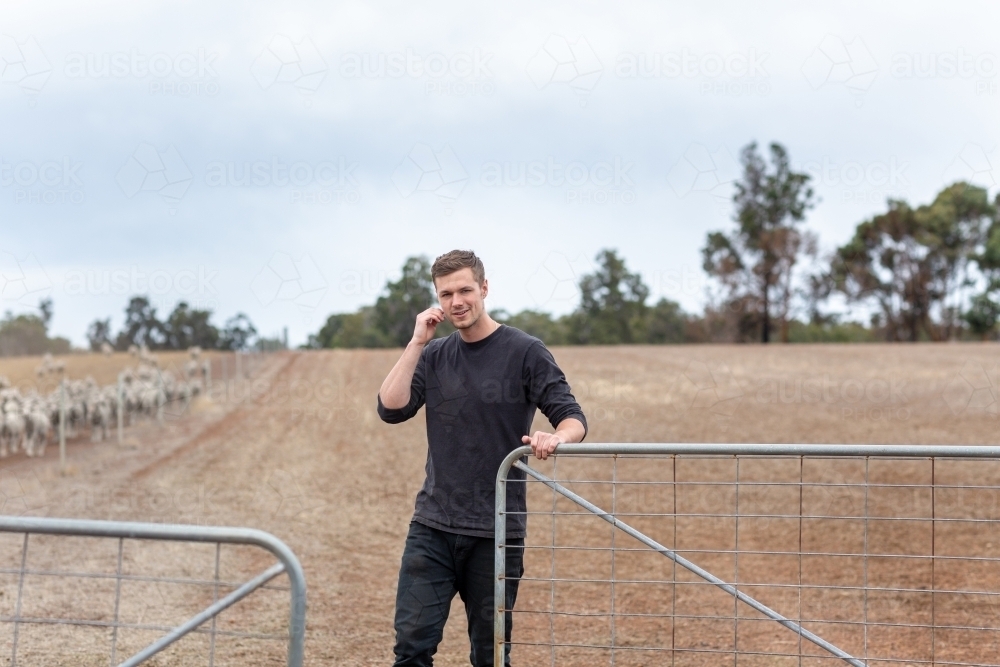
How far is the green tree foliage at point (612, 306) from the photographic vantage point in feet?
207

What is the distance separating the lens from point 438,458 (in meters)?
4.33

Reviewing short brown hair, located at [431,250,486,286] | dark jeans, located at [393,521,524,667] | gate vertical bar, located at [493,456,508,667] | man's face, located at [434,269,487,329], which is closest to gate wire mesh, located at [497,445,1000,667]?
gate vertical bar, located at [493,456,508,667]

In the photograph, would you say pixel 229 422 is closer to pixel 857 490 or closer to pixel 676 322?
pixel 857 490

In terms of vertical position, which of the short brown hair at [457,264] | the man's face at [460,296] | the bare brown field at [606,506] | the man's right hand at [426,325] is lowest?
the bare brown field at [606,506]

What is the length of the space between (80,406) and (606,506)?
12.5 meters

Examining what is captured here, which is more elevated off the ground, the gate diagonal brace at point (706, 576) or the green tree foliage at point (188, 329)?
the green tree foliage at point (188, 329)

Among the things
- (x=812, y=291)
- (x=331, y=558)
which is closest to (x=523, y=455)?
(x=331, y=558)

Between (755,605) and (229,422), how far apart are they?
19971 mm

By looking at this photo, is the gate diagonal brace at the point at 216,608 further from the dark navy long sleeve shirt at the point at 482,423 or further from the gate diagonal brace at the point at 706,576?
the gate diagonal brace at the point at 706,576

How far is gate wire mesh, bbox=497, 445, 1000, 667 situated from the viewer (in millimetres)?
4758

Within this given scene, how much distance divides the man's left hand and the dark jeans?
1.53ft

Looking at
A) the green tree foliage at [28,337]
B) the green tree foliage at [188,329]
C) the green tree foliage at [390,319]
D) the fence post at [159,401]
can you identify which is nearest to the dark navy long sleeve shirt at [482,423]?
the green tree foliage at [390,319]

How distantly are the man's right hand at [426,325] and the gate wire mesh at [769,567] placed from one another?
0.73 metres

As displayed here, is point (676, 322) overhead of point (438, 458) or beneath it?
overhead
